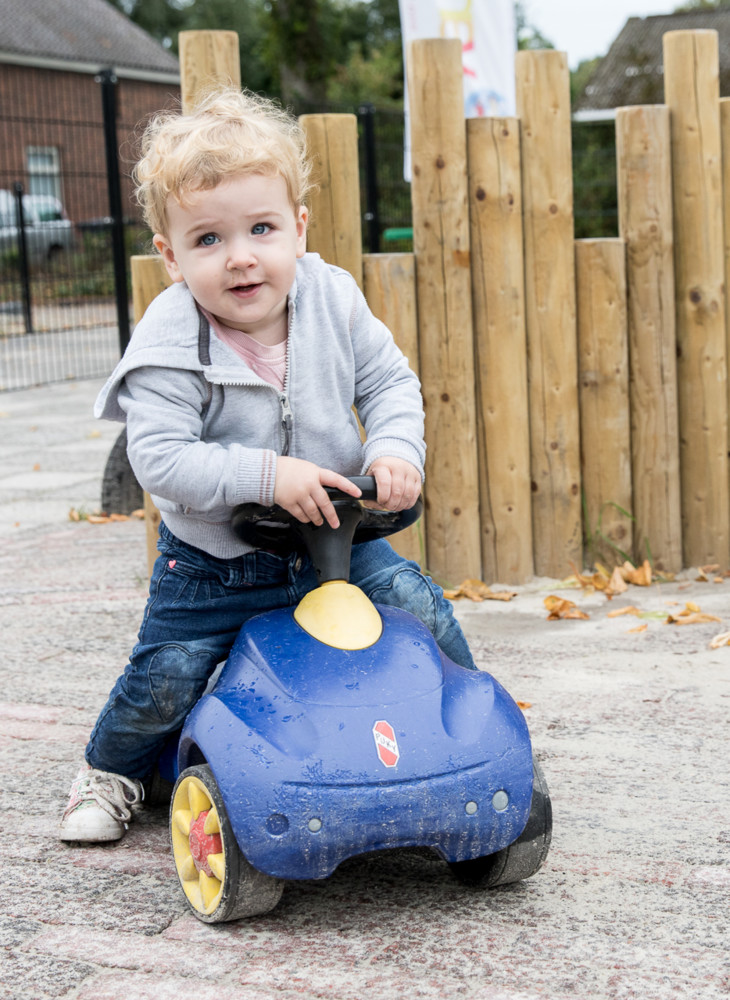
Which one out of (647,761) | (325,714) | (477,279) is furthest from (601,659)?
(325,714)

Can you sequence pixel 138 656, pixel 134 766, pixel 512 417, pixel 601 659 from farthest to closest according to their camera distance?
pixel 512 417, pixel 601 659, pixel 134 766, pixel 138 656

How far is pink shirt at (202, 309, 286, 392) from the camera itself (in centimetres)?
248

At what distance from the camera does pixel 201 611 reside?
2488 millimetres

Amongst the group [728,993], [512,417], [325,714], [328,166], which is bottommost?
[728,993]

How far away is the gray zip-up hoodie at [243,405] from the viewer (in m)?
2.31

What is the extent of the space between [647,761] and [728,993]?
→ 98 centimetres

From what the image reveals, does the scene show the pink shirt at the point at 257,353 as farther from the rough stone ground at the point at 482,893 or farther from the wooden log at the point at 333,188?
the wooden log at the point at 333,188

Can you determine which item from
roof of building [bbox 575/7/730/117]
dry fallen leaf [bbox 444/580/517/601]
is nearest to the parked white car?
dry fallen leaf [bbox 444/580/517/601]

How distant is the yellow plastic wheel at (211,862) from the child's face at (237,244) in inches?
35.6

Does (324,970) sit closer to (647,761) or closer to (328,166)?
(647,761)

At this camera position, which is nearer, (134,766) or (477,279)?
(134,766)

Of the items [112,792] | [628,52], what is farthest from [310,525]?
[628,52]

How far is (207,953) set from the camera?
81.4 inches

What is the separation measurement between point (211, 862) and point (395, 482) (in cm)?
77
